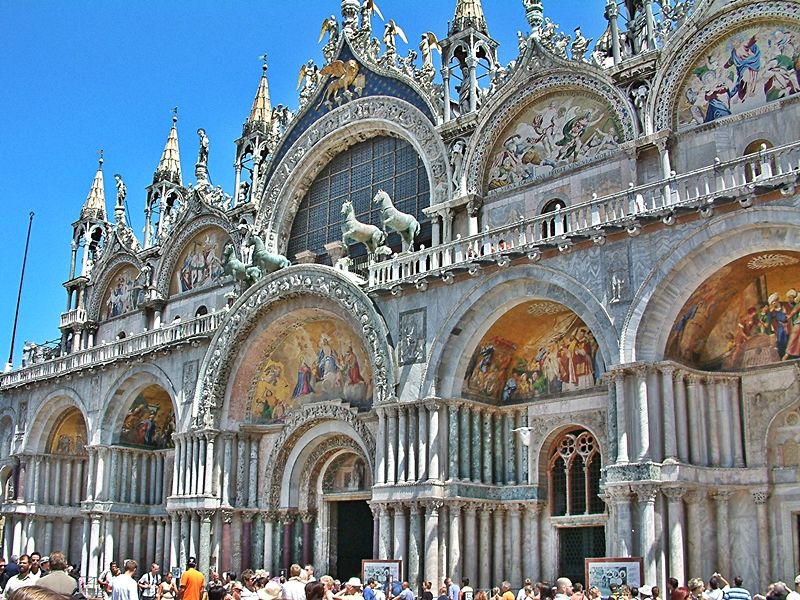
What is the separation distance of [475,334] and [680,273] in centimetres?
516

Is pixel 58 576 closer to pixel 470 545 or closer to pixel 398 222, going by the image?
pixel 470 545

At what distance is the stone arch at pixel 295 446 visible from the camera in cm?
2628

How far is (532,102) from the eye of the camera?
24.6 metres

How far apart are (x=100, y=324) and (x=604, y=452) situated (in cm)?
2270

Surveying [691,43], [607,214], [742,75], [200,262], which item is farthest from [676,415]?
[200,262]

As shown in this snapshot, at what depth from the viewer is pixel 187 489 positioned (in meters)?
27.8

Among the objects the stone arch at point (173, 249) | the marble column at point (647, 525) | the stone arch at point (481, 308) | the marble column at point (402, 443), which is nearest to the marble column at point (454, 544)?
the marble column at point (402, 443)

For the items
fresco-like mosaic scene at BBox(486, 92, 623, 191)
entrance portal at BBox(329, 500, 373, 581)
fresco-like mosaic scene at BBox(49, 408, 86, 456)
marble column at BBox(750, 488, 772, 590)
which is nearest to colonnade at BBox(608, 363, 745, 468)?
marble column at BBox(750, 488, 772, 590)

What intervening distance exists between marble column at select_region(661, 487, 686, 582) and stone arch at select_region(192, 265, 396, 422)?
7213mm

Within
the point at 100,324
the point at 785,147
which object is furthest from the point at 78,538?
the point at 785,147

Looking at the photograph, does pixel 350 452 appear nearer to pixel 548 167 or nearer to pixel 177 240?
pixel 548 167

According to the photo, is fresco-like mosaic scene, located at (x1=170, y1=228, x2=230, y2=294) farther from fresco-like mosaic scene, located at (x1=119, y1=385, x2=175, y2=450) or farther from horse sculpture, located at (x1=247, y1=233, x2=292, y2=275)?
horse sculpture, located at (x1=247, y1=233, x2=292, y2=275)

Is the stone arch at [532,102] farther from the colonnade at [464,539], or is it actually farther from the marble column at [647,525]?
the marble column at [647,525]

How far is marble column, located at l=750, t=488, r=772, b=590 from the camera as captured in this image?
1814 centimetres
